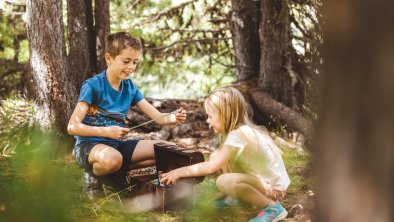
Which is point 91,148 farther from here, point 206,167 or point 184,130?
point 184,130

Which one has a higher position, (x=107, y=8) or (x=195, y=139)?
(x=107, y=8)

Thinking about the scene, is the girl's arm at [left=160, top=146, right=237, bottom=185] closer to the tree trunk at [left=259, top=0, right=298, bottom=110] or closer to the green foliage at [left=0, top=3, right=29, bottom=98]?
the tree trunk at [left=259, top=0, right=298, bottom=110]

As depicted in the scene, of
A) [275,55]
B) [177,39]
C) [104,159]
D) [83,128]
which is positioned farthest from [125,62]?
[177,39]

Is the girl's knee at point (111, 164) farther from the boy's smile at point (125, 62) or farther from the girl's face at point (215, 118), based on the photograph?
the girl's face at point (215, 118)

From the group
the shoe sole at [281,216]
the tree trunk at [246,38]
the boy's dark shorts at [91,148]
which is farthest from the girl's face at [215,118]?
the tree trunk at [246,38]

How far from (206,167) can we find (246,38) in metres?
3.89

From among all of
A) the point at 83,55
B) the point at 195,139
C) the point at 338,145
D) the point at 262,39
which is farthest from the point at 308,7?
the point at 338,145

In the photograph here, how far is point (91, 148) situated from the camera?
378cm

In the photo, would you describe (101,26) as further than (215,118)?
Yes

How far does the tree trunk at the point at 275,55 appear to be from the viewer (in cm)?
629

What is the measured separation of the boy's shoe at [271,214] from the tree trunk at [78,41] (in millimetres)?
2907

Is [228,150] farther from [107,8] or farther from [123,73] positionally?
[107,8]

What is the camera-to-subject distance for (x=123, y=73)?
3807 mm

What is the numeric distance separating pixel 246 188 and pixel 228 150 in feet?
0.86
